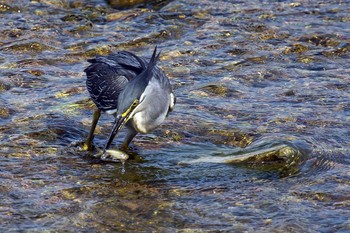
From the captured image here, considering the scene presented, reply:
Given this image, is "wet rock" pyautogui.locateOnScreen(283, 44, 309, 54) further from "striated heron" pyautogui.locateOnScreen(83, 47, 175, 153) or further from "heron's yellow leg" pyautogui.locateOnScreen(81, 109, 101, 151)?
"heron's yellow leg" pyautogui.locateOnScreen(81, 109, 101, 151)

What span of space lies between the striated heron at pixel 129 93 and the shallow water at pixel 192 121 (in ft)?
1.61

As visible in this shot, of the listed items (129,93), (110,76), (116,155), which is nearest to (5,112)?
(110,76)

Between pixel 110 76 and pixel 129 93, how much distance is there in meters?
0.99

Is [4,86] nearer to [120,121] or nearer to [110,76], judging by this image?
[110,76]

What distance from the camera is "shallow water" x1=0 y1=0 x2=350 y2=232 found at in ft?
21.8

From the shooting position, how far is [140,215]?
21.5 ft

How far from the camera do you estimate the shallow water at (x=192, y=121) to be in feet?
21.8

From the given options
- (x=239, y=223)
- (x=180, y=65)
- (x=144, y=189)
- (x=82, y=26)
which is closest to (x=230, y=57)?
(x=180, y=65)

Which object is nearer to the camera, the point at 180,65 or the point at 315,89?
the point at 315,89

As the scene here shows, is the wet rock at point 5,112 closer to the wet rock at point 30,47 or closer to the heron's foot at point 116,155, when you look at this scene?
the heron's foot at point 116,155

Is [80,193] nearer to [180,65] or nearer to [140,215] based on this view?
[140,215]

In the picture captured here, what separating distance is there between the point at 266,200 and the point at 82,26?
580 centimetres

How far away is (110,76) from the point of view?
26.1ft

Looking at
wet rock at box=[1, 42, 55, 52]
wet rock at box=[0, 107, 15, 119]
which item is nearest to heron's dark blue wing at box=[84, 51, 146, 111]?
wet rock at box=[0, 107, 15, 119]
